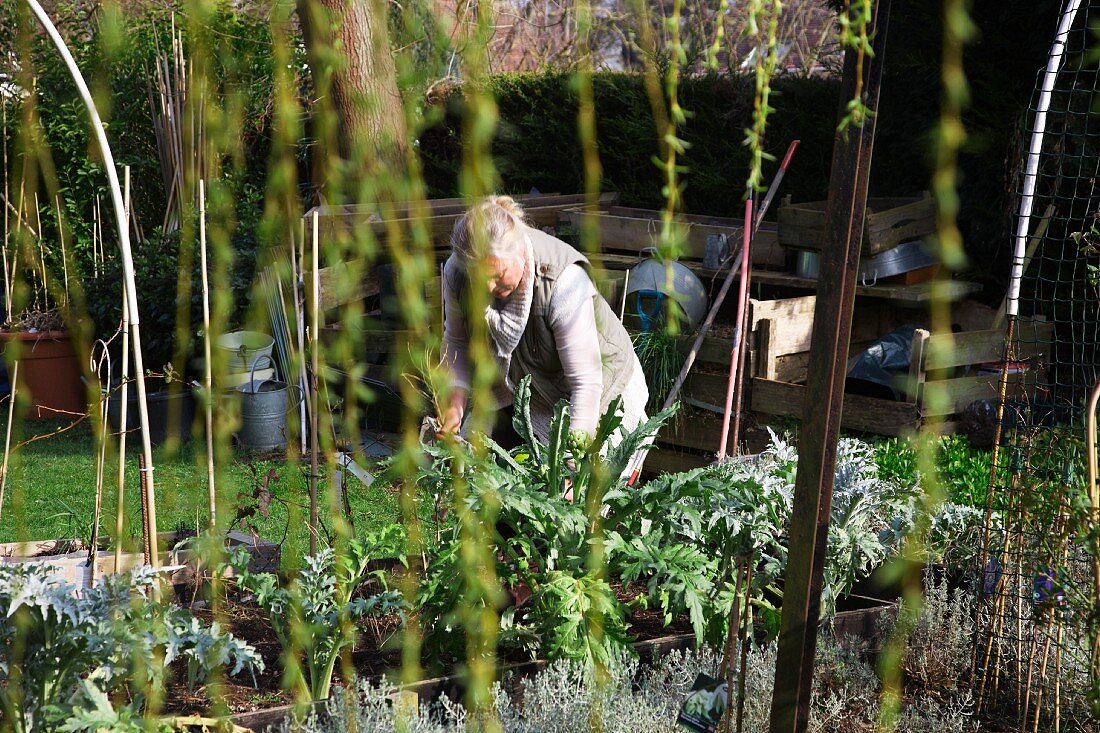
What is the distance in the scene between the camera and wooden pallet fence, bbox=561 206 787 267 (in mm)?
5230

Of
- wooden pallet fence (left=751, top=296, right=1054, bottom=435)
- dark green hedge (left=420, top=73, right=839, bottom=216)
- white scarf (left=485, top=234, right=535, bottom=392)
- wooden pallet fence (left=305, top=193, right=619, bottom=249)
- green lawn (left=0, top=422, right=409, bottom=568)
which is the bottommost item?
green lawn (left=0, top=422, right=409, bottom=568)

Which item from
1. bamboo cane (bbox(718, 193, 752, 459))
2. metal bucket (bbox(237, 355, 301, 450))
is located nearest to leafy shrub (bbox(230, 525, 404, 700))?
bamboo cane (bbox(718, 193, 752, 459))

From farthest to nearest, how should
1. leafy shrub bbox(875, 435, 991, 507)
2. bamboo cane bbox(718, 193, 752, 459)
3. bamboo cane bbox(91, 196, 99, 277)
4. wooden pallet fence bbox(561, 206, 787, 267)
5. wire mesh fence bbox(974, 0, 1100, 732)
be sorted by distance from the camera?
bamboo cane bbox(91, 196, 99, 277) → wooden pallet fence bbox(561, 206, 787, 267) → leafy shrub bbox(875, 435, 991, 507) → bamboo cane bbox(718, 193, 752, 459) → wire mesh fence bbox(974, 0, 1100, 732)

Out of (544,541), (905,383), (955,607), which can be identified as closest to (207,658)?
(544,541)

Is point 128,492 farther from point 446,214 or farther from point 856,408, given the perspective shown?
point 856,408

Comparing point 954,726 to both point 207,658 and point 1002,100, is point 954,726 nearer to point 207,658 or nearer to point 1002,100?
point 207,658

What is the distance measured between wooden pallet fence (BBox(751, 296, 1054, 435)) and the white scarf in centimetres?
157

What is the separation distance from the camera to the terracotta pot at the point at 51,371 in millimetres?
6098

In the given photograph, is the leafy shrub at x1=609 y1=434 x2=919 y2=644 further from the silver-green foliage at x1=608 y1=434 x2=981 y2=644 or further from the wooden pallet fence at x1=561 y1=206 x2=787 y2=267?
the wooden pallet fence at x1=561 y1=206 x2=787 y2=267

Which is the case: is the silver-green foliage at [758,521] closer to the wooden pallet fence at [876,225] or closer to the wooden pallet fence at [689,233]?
the wooden pallet fence at [876,225]

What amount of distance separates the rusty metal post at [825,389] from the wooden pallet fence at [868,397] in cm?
267

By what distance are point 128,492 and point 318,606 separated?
2406 millimetres

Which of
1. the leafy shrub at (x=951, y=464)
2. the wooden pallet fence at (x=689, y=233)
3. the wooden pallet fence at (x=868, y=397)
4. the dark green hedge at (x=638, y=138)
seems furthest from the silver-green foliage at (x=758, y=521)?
the dark green hedge at (x=638, y=138)

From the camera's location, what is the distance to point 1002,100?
456 cm
